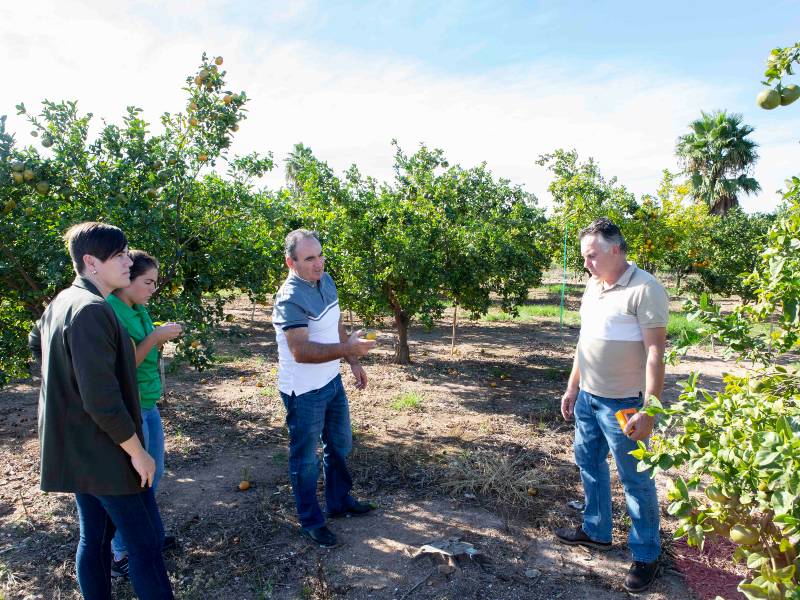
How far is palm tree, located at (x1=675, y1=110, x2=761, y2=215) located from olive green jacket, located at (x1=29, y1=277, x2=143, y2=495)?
86.6 ft

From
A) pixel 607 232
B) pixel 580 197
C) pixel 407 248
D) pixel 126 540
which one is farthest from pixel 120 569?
pixel 580 197

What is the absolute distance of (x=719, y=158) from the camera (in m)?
24.3

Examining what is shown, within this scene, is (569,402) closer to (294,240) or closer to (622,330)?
(622,330)

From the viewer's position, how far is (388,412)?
20.1 ft

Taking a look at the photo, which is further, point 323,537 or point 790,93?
point 323,537

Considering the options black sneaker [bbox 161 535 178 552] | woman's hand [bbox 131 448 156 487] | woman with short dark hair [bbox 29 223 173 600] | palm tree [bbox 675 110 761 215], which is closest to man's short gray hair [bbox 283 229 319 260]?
woman with short dark hair [bbox 29 223 173 600]

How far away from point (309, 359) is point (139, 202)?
8.34 feet

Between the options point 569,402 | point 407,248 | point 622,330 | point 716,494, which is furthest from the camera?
point 407,248

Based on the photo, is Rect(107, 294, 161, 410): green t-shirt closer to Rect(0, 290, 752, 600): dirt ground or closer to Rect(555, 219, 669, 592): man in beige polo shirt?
Rect(0, 290, 752, 600): dirt ground

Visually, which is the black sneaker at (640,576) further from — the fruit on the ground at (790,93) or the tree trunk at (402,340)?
the tree trunk at (402,340)

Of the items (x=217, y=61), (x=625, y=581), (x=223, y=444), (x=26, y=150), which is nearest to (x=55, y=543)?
(x=223, y=444)

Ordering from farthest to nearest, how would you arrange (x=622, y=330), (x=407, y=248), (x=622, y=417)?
(x=407, y=248)
(x=622, y=330)
(x=622, y=417)

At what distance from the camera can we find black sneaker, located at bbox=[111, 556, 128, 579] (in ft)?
9.79

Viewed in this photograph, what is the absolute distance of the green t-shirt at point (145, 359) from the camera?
2846mm
